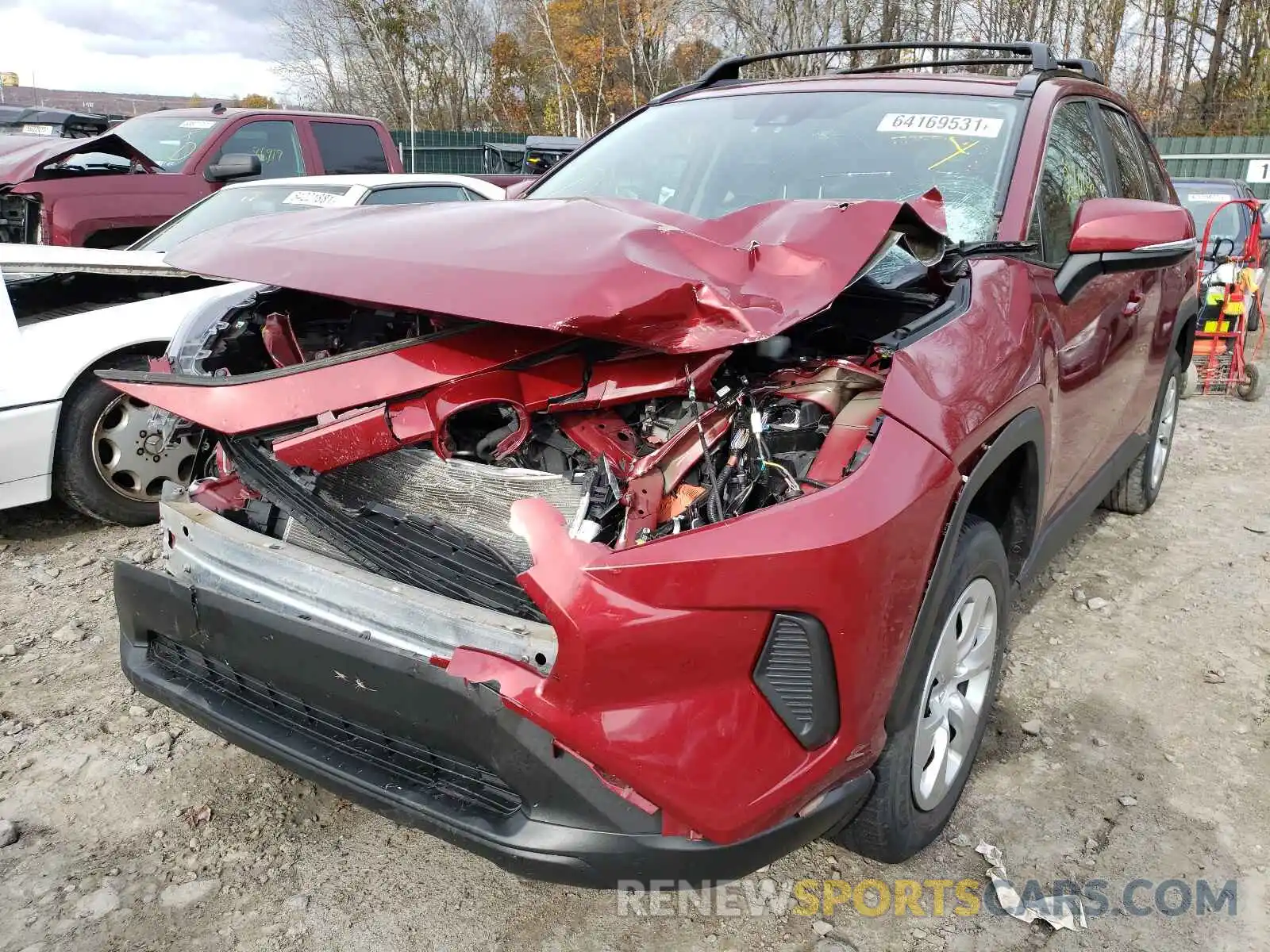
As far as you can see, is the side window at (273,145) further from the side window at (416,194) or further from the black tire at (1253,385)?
the black tire at (1253,385)

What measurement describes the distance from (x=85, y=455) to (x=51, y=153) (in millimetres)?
3842

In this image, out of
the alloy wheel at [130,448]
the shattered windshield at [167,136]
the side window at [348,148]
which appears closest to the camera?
the alloy wheel at [130,448]

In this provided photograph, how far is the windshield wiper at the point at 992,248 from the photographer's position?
2480 mm

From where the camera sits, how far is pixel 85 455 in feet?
13.2

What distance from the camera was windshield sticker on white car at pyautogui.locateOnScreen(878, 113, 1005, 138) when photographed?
2.87 m

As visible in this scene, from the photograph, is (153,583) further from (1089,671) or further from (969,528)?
(1089,671)

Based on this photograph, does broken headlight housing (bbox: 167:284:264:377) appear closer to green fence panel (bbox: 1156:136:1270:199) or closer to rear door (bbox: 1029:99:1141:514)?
rear door (bbox: 1029:99:1141:514)

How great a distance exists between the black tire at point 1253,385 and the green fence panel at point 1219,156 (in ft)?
51.1

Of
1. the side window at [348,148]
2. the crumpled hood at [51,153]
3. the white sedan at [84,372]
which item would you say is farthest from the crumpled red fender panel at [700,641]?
the side window at [348,148]

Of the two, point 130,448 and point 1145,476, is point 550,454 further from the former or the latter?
point 1145,476

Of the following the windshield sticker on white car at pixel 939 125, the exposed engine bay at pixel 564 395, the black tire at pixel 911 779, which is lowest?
the black tire at pixel 911 779

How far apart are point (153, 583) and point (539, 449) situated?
0.96 metres

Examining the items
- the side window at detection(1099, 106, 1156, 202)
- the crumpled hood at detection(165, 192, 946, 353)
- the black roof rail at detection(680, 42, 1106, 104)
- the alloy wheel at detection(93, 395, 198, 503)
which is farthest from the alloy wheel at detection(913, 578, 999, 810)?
the alloy wheel at detection(93, 395, 198, 503)

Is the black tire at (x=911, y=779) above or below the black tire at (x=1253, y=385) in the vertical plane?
above
